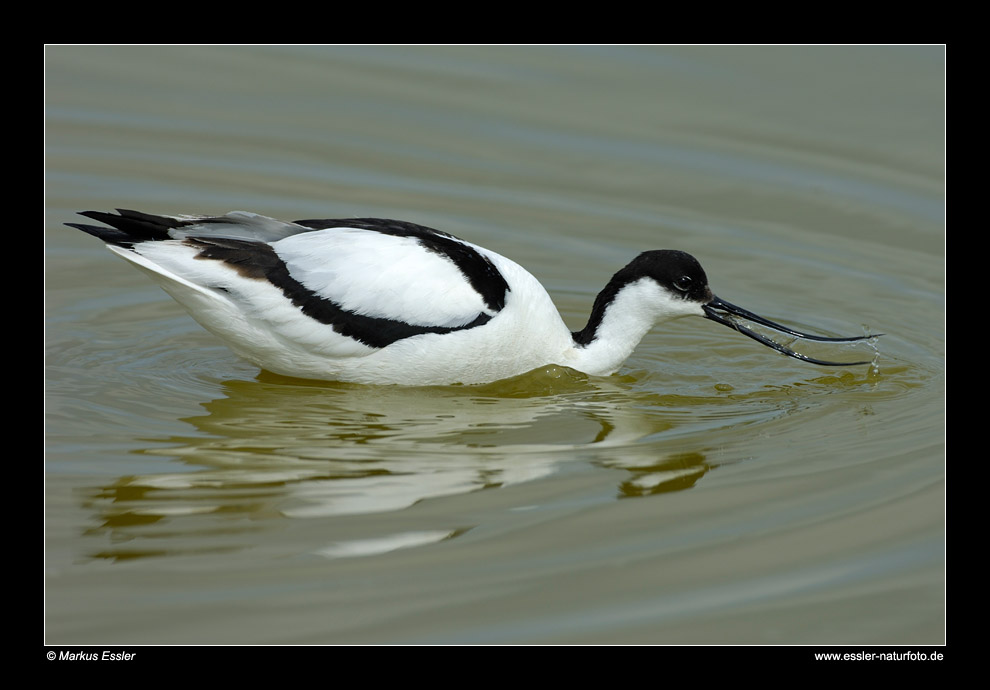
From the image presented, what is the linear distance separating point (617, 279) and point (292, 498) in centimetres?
302

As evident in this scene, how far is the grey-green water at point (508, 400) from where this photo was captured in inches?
227

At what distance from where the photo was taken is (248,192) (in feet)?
37.2

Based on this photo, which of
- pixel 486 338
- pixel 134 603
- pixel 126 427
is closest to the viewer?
pixel 134 603

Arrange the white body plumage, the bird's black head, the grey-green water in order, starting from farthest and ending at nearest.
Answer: the bird's black head < the white body plumage < the grey-green water

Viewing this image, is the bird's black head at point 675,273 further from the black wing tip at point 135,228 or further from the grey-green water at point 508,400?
the black wing tip at point 135,228

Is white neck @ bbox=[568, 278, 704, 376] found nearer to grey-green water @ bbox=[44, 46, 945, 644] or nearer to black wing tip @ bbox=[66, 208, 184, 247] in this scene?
grey-green water @ bbox=[44, 46, 945, 644]

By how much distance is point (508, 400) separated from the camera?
815 centimetres

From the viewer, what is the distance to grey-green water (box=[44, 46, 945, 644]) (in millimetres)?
5762

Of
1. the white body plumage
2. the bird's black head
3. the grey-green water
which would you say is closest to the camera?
the grey-green water

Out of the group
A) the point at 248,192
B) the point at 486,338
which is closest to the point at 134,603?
the point at 486,338

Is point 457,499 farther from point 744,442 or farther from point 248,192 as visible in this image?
point 248,192

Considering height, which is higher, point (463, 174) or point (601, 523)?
point (463, 174)

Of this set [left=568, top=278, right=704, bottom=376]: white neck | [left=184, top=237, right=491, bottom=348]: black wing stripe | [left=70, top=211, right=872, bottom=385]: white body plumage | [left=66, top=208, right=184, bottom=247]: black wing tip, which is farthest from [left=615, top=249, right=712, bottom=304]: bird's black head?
[left=66, top=208, right=184, bottom=247]: black wing tip

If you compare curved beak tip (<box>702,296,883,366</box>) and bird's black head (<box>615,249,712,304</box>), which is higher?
bird's black head (<box>615,249,712,304</box>)
